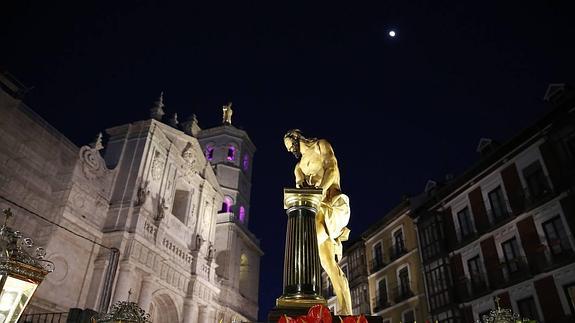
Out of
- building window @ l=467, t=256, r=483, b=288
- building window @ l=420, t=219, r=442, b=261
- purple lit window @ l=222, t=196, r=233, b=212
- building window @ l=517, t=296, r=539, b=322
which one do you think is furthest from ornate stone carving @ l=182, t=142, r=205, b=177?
building window @ l=517, t=296, r=539, b=322

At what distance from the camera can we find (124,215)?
1991 cm

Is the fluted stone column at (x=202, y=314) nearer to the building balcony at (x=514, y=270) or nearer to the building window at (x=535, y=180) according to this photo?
the building balcony at (x=514, y=270)

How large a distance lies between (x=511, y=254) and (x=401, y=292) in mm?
7933

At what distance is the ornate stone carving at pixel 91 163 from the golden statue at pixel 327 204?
16.3m

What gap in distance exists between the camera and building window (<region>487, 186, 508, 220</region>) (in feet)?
62.5

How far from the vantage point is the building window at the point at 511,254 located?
17.6 m

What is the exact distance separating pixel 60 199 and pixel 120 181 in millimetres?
4022

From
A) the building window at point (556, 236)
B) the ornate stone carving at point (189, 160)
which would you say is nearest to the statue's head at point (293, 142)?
the building window at point (556, 236)

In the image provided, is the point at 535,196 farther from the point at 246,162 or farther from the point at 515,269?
the point at 246,162

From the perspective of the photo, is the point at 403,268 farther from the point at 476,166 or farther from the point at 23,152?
the point at 23,152

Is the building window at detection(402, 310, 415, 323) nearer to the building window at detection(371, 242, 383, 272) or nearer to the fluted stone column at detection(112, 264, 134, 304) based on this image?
the building window at detection(371, 242, 383, 272)

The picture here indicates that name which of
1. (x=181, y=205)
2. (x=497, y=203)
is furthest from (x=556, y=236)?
(x=181, y=205)

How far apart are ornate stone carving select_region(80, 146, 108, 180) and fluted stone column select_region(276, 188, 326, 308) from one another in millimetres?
16669

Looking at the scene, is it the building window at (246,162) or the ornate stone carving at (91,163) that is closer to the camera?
the ornate stone carving at (91,163)
